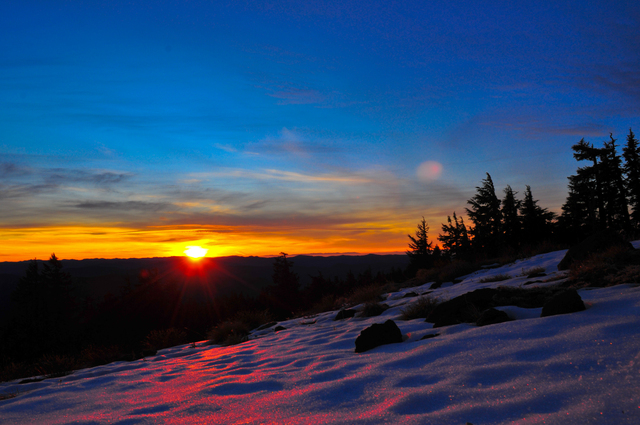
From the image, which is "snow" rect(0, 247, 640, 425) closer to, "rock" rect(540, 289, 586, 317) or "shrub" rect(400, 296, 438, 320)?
"rock" rect(540, 289, 586, 317)

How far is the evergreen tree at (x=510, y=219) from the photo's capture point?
130 ft

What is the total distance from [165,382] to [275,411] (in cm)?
251

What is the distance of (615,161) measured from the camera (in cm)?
4219

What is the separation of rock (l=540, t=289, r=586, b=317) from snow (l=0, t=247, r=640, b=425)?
0.17 m

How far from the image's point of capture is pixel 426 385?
108 inches

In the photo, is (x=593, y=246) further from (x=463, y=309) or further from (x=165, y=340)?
(x=165, y=340)

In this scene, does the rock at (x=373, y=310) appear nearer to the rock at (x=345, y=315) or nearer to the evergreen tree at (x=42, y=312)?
the rock at (x=345, y=315)

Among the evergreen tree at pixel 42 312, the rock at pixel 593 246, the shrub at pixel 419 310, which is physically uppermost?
the rock at pixel 593 246

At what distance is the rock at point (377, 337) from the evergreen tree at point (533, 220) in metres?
37.5

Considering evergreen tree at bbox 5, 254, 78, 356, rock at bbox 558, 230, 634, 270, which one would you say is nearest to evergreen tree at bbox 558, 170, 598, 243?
rock at bbox 558, 230, 634, 270

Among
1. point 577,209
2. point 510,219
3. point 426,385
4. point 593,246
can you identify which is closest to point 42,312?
point 426,385

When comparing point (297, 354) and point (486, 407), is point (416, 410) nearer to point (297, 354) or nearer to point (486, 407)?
point (486, 407)

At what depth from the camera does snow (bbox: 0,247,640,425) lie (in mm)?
2070

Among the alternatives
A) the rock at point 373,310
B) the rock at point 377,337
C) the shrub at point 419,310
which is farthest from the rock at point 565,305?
the rock at point 373,310
